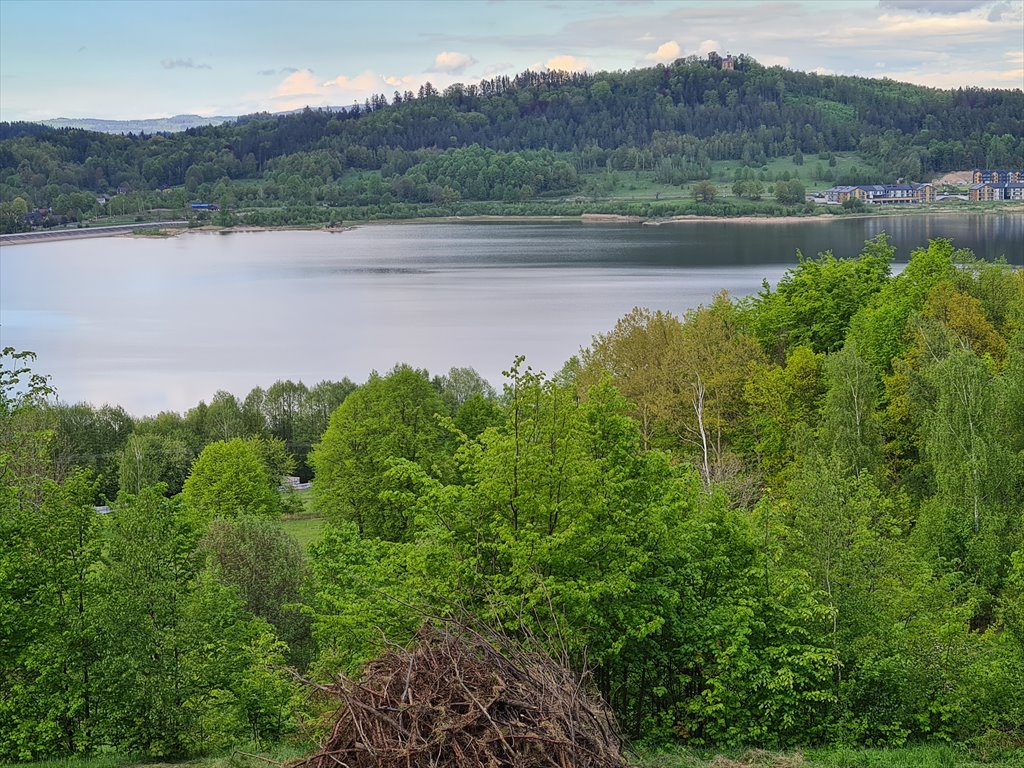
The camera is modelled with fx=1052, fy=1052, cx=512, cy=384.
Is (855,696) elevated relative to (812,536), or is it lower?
lower

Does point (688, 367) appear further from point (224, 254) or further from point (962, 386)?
point (224, 254)

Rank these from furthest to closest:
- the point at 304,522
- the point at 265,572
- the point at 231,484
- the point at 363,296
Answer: the point at 363,296, the point at 304,522, the point at 231,484, the point at 265,572

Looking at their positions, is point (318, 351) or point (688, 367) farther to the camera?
point (318, 351)

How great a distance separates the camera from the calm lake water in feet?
229

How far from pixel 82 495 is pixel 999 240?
114 m

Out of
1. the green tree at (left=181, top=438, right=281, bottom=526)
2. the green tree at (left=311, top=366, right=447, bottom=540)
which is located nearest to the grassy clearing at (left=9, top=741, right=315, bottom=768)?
the green tree at (left=311, top=366, right=447, bottom=540)

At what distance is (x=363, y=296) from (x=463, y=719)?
316 feet

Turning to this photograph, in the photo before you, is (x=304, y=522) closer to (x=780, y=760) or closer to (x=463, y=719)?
(x=780, y=760)

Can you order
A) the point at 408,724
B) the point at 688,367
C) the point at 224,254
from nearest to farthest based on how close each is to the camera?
1. the point at 408,724
2. the point at 688,367
3. the point at 224,254

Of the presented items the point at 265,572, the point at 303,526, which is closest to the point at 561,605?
the point at 265,572

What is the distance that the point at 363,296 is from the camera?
102m

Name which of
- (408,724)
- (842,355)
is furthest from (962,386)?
(408,724)

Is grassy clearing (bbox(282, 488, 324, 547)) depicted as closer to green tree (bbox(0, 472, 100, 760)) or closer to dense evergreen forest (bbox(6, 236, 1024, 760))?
dense evergreen forest (bbox(6, 236, 1024, 760))

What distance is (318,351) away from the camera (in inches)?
3019
